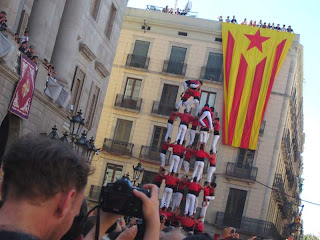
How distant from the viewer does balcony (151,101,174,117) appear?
49.5m

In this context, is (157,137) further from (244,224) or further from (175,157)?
(175,157)

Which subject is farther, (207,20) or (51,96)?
(207,20)

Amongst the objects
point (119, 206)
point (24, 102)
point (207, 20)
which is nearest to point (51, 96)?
point (24, 102)

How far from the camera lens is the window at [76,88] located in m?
29.9

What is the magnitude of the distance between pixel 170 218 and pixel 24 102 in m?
5.98

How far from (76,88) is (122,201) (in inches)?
1062

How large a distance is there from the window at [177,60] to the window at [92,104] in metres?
16.8

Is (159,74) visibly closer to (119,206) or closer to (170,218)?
(170,218)

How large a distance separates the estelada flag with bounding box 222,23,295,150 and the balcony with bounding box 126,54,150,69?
5.77 metres

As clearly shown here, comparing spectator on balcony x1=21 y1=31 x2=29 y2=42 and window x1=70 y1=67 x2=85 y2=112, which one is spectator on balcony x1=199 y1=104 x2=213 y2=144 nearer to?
spectator on balcony x1=21 y1=31 x2=29 y2=42

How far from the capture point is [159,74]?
50.2 metres

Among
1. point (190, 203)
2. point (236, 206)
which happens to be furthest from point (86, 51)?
point (236, 206)

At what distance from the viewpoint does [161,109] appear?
4969 centimetres

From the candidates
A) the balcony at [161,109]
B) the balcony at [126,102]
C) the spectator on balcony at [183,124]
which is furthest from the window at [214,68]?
the spectator on balcony at [183,124]
